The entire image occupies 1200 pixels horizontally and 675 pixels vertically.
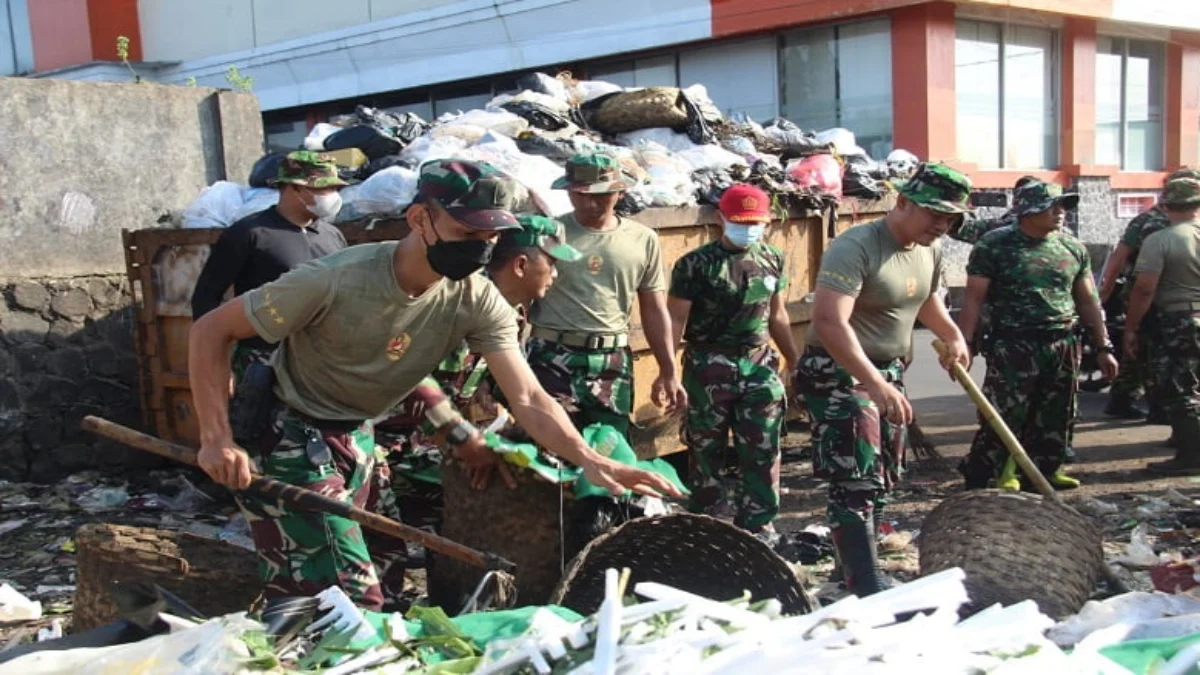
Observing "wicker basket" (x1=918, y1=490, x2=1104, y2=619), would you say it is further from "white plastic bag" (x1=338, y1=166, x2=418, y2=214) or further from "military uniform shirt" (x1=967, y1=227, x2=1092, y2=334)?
"white plastic bag" (x1=338, y1=166, x2=418, y2=214)

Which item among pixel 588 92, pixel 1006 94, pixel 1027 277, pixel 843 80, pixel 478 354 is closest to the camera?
pixel 478 354

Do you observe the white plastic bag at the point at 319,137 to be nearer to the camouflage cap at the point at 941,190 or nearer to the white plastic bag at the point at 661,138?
the white plastic bag at the point at 661,138

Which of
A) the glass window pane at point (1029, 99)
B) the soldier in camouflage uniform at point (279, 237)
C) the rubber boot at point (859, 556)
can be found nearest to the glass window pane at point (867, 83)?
the glass window pane at point (1029, 99)

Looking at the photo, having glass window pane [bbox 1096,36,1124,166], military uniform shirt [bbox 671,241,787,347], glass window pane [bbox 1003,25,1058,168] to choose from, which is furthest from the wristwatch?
glass window pane [bbox 1096,36,1124,166]

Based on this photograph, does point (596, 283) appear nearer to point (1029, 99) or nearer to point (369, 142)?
point (369, 142)

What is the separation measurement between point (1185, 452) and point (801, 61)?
10.5 meters

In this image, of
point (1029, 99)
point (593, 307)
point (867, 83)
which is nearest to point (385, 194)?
point (593, 307)

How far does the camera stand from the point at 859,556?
14.4 ft

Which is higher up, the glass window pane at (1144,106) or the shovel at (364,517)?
the glass window pane at (1144,106)

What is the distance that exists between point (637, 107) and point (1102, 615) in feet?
18.7

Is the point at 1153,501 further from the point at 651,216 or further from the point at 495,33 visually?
the point at 495,33

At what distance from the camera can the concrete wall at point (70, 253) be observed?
6.59 meters

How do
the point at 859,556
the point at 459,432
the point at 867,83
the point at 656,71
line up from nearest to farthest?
1. the point at 459,432
2. the point at 859,556
3. the point at 867,83
4. the point at 656,71

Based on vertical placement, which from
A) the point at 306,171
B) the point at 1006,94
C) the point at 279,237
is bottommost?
the point at 279,237
